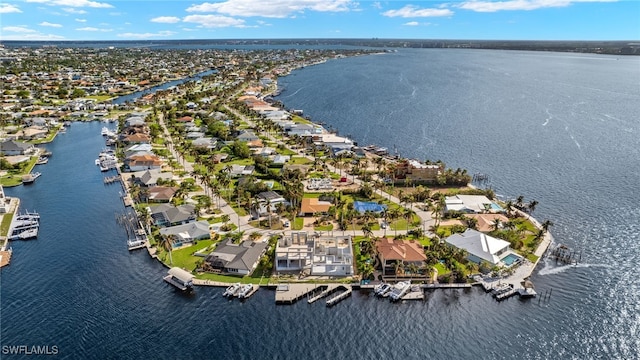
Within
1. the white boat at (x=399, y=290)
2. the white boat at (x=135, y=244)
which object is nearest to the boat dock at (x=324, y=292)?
the white boat at (x=399, y=290)

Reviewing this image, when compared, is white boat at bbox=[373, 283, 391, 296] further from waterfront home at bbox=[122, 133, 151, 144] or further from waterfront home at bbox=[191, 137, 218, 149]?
waterfront home at bbox=[122, 133, 151, 144]

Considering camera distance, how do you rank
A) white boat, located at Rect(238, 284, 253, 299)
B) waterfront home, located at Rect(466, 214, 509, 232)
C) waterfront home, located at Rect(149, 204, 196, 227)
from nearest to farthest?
white boat, located at Rect(238, 284, 253, 299) → waterfront home, located at Rect(466, 214, 509, 232) → waterfront home, located at Rect(149, 204, 196, 227)

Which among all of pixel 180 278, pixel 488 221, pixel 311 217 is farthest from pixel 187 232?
pixel 488 221

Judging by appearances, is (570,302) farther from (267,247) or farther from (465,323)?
(267,247)

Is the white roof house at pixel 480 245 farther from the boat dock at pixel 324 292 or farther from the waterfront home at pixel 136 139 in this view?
the waterfront home at pixel 136 139

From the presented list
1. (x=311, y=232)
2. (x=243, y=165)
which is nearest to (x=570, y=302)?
(x=311, y=232)

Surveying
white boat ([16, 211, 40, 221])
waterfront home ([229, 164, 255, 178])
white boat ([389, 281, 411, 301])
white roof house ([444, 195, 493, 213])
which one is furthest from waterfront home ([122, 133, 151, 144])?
white boat ([389, 281, 411, 301])
